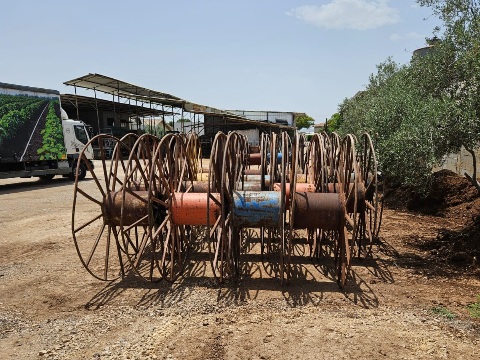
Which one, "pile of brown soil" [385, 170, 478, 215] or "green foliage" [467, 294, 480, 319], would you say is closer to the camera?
"green foliage" [467, 294, 480, 319]

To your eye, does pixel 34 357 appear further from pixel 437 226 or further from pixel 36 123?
pixel 36 123

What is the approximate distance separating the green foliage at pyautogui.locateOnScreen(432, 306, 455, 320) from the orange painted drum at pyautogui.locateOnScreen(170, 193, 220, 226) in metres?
2.82

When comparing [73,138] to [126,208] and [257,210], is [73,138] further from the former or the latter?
[257,210]

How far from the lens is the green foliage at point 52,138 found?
48.7ft

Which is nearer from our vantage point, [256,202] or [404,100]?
[256,202]

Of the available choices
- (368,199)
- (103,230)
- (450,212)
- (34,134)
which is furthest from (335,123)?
(103,230)

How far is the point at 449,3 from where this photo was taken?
6.75m

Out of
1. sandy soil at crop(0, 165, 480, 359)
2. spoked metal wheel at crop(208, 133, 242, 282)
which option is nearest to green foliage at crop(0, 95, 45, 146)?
sandy soil at crop(0, 165, 480, 359)

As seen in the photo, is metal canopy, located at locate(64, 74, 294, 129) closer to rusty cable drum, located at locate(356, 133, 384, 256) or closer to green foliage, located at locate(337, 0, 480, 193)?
green foliage, located at locate(337, 0, 480, 193)

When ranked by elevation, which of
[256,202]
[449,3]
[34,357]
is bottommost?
[34,357]

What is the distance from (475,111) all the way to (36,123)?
14.8 m

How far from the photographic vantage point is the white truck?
13383 millimetres

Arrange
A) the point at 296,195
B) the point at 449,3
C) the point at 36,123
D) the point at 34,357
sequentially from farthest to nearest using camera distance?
the point at 36,123 < the point at 449,3 < the point at 296,195 < the point at 34,357

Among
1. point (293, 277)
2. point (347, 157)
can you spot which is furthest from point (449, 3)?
point (293, 277)
